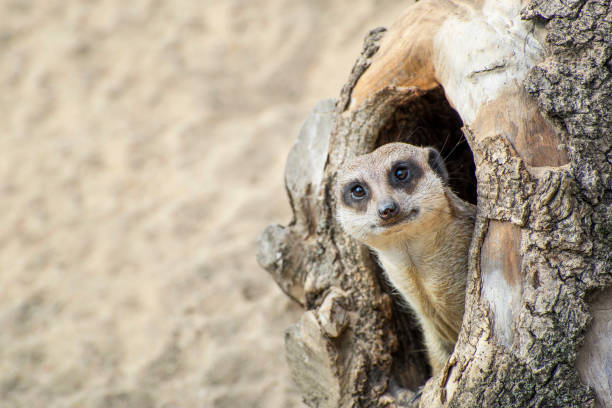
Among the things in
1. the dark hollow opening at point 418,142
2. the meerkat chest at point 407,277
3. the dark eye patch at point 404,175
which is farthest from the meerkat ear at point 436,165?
the meerkat chest at point 407,277

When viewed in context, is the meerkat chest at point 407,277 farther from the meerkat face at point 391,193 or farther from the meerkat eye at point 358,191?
the meerkat eye at point 358,191

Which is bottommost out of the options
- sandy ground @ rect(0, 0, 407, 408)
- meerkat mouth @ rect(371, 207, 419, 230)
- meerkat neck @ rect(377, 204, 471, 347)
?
meerkat neck @ rect(377, 204, 471, 347)

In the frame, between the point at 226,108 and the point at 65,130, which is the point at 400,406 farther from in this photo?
the point at 65,130

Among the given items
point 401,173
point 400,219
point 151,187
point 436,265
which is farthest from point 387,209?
point 151,187

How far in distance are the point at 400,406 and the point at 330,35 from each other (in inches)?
172

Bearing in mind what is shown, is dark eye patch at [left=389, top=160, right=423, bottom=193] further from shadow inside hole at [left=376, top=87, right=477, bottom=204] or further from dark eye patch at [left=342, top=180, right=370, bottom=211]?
shadow inside hole at [left=376, top=87, right=477, bottom=204]

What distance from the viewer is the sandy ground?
3.74 m

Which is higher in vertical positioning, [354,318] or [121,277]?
[121,277]

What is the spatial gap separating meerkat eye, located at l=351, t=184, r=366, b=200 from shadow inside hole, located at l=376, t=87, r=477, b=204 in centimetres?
47

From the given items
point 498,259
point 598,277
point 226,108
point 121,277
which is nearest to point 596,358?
point 598,277

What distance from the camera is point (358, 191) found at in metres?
2.61

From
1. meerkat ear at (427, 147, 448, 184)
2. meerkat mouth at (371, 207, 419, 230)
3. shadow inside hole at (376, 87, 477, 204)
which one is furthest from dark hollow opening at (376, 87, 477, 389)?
meerkat mouth at (371, 207, 419, 230)

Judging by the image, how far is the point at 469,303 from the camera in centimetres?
225

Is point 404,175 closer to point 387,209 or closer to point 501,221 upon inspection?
point 387,209
